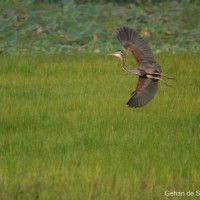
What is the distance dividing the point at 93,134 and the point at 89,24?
10.4 metres

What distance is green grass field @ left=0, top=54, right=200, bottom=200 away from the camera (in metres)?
6.33

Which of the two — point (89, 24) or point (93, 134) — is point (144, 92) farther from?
point (89, 24)

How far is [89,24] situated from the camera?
59.8 feet

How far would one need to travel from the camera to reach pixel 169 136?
26.6 feet

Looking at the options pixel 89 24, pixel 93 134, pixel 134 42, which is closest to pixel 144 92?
pixel 134 42

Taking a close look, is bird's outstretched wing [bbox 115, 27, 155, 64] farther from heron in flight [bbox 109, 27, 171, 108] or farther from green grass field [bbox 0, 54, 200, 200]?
green grass field [bbox 0, 54, 200, 200]

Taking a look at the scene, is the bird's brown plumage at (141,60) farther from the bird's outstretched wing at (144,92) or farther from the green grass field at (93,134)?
the green grass field at (93,134)

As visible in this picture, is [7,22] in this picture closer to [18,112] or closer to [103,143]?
[18,112]

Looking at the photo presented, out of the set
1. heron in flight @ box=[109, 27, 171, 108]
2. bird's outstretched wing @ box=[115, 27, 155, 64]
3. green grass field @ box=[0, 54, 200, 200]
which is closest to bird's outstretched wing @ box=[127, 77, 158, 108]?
heron in flight @ box=[109, 27, 171, 108]

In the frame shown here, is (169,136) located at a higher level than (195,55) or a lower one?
lower

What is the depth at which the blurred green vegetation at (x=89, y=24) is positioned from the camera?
1619 cm

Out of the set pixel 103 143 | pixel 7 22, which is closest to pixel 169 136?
pixel 103 143

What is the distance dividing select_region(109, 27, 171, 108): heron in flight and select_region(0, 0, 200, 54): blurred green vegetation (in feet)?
24.6

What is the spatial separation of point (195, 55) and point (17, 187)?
26.3ft
